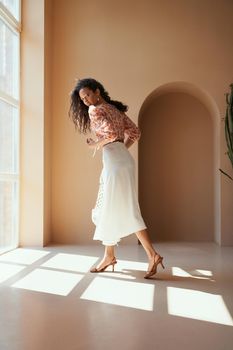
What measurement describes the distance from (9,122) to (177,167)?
202cm

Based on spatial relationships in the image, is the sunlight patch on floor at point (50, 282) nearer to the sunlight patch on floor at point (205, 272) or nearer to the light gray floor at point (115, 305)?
the light gray floor at point (115, 305)

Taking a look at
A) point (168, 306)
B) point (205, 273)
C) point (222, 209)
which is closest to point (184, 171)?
point (222, 209)

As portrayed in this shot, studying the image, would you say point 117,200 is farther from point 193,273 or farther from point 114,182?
point 193,273

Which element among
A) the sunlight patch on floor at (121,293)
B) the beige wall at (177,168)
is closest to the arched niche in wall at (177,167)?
the beige wall at (177,168)

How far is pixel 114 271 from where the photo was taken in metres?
2.67

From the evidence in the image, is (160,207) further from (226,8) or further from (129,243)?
(226,8)

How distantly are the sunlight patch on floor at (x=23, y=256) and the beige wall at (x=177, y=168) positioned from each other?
159cm

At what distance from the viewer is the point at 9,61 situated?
3787 mm

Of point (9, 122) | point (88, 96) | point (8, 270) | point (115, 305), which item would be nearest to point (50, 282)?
point (8, 270)

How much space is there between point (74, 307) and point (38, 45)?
2.93 meters

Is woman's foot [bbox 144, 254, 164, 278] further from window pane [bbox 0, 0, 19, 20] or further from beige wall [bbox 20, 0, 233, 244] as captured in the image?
window pane [bbox 0, 0, 19, 20]

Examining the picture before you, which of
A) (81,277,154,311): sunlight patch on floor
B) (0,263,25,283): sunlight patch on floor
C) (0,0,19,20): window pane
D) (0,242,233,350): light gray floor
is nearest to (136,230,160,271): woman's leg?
(0,242,233,350): light gray floor

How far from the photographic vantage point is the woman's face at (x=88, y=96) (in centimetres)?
255

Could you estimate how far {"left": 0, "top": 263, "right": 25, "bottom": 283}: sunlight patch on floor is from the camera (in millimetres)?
2484
